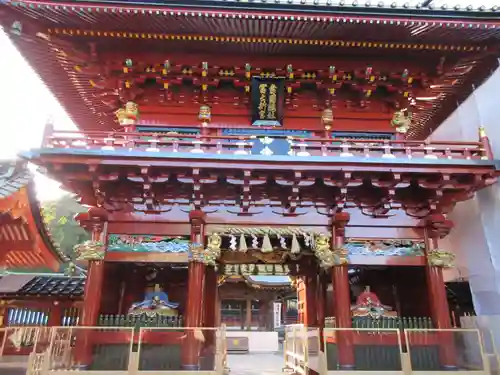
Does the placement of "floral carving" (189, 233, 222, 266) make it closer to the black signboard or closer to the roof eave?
the black signboard

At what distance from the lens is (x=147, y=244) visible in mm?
9461

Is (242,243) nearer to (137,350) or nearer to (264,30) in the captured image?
(137,350)

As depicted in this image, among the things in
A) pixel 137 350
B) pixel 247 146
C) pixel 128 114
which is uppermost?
pixel 128 114

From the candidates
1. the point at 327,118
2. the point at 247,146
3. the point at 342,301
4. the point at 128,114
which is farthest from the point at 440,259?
the point at 128,114

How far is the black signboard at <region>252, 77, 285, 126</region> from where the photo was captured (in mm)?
10555

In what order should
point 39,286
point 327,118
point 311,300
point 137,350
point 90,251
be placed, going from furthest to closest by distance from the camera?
point 39,286, point 311,300, point 327,118, point 90,251, point 137,350

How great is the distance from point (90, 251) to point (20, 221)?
1.66 metres

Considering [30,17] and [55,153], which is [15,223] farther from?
[30,17]

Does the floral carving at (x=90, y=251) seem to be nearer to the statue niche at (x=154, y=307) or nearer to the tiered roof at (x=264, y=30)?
the statue niche at (x=154, y=307)

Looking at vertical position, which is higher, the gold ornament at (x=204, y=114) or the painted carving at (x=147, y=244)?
the gold ornament at (x=204, y=114)

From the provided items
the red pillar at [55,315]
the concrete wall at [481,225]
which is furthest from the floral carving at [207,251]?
the concrete wall at [481,225]

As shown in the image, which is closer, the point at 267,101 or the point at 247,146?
the point at 247,146

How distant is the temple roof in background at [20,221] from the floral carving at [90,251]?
1.16 meters

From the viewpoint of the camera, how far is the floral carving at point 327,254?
941 cm
